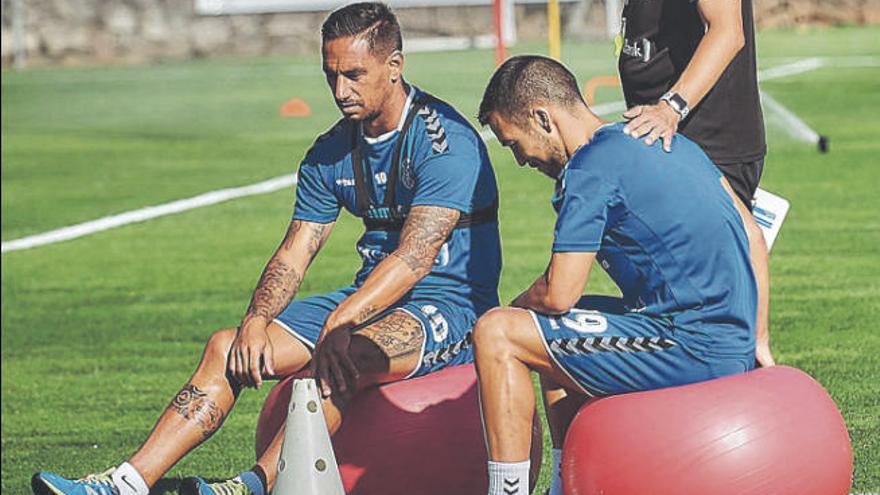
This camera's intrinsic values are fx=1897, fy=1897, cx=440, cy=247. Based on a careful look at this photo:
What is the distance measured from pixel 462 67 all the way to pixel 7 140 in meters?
9.18

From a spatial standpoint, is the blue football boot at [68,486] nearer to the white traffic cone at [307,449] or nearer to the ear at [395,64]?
the white traffic cone at [307,449]

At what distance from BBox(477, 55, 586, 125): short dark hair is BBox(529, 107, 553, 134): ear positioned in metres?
0.02

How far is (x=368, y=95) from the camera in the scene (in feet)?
23.0

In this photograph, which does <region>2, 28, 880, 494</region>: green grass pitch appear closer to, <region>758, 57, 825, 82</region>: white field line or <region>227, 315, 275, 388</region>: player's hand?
<region>758, 57, 825, 82</region>: white field line

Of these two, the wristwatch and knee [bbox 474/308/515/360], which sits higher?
the wristwatch

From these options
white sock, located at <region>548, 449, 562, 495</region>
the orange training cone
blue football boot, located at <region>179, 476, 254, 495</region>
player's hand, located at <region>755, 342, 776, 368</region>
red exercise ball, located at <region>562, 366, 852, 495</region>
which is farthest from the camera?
the orange training cone

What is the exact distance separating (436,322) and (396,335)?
0.20 meters

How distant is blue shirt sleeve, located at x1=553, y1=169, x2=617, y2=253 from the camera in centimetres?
587

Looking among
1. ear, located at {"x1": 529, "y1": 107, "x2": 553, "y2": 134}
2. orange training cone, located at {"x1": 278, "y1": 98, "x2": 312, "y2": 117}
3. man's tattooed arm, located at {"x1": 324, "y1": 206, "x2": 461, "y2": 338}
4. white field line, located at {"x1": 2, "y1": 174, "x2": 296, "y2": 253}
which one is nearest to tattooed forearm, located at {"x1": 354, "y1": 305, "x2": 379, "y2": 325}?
man's tattooed arm, located at {"x1": 324, "y1": 206, "x2": 461, "y2": 338}

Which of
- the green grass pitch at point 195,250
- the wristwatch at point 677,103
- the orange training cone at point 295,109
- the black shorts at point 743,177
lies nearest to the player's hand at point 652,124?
the wristwatch at point 677,103

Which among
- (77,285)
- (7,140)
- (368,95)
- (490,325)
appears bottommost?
(7,140)

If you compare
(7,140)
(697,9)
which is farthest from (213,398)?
(7,140)

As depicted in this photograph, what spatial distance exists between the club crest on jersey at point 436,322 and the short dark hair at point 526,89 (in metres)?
1.02

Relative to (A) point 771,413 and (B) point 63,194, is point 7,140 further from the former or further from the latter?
(A) point 771,413
